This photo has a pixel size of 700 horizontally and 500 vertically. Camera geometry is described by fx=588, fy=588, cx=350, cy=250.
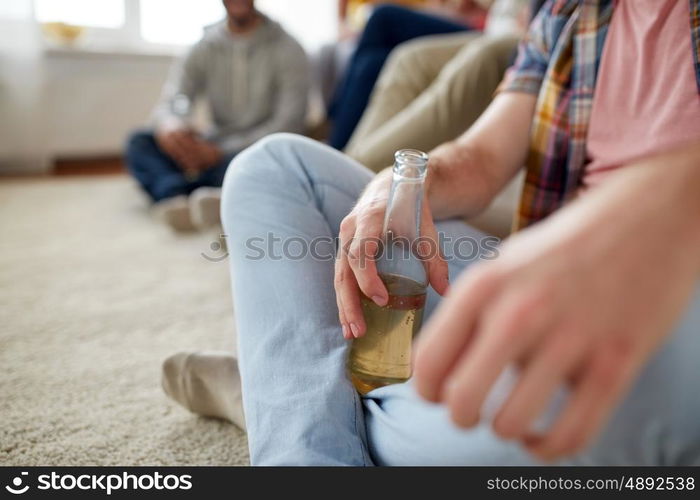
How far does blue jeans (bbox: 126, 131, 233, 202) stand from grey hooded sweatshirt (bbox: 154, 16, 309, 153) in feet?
1.03

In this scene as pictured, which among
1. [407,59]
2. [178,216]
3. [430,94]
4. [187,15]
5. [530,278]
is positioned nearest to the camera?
[530,278]

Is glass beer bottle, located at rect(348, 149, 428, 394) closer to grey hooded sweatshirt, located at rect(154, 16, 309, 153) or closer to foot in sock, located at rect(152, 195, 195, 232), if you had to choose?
grey hooded sweatshirt, located at rect(154, 16, 309, 153)

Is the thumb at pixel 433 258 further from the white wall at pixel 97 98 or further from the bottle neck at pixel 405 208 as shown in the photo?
the white wall at pixel 97 98

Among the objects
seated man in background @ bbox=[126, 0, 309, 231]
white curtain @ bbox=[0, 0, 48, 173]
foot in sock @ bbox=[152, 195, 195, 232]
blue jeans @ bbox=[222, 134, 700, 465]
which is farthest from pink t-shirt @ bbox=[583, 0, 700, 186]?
white curtain @ bbox=[0, 0, 48, 173]

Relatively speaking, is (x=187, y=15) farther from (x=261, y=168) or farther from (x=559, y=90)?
(x=559, y=90)

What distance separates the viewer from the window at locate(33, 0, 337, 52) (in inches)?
36.9

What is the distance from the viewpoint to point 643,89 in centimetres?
66

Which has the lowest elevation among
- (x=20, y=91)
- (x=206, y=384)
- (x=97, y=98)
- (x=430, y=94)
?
(x=97, y=98)

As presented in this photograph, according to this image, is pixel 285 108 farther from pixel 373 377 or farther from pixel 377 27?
pixel 373 377

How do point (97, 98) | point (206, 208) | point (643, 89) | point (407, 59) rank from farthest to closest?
point (97, 98)
point (206, 208)
point (407, 59)
point (643, 89)

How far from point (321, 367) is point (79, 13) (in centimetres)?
211

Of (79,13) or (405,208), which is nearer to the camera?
(405,208)

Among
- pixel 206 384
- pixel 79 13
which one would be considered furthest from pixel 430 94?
pixel 79 13

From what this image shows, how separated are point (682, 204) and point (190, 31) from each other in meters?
0.87
